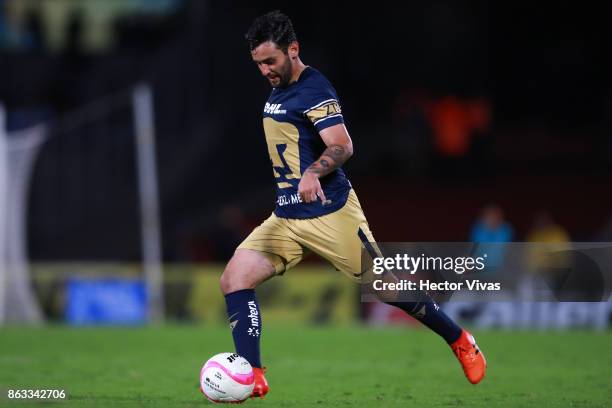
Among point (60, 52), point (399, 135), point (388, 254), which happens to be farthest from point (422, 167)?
point (388, 254)

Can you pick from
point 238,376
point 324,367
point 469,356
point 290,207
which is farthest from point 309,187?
point 324,367

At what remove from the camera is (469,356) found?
7.72 metres

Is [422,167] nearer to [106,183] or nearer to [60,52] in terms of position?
[106,183]

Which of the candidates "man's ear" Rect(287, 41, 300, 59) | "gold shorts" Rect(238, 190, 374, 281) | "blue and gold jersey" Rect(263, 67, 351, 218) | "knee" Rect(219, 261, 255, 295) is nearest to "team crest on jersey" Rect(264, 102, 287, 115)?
"blue and gold jersey" Rect(263, 67, 351, 218)

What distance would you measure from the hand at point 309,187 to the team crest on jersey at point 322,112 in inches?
14.8

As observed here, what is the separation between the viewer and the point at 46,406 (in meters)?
7.20

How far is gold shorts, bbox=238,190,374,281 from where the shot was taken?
7441mm

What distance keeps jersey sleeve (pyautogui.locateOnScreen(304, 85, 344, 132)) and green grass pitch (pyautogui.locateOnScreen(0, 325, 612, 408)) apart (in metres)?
1.80

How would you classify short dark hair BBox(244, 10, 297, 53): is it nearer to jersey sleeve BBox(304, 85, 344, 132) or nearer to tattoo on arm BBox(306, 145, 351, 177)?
jersey sleeve BBox(304, 85, 344, 132)

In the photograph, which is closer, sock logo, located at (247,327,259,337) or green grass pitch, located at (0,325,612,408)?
sock logo, located at (247,327,259,337)

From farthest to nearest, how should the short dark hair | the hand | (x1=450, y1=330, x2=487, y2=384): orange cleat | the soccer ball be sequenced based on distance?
1. (x1=450, y1=330, x2=487, y2=384): orange cleat
2. the short dark hair
3. the soccer ball
4. the hand

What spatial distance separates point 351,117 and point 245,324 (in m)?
14.8

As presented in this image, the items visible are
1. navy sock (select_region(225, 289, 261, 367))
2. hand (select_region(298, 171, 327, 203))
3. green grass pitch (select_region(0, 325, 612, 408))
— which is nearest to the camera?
hand (select_region(298, 171, 327, 203))

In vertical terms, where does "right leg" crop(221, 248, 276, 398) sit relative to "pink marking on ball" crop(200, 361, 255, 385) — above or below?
above
